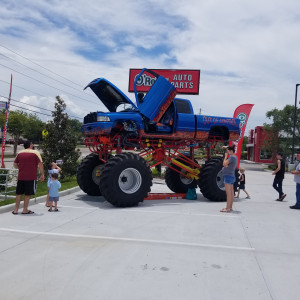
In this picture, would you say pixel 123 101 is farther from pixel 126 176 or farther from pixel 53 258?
pixel 53 258

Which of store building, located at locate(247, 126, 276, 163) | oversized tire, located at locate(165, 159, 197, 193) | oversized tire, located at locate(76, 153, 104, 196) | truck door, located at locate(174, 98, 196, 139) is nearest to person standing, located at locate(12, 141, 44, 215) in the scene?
oversized tire, located at locate(76, 153, 104, 196)

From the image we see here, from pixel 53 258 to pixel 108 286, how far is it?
1.18m

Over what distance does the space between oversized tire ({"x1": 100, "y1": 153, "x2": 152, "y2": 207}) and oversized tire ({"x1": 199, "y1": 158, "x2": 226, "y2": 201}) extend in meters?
1.96

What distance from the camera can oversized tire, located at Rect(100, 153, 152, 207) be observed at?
815cm

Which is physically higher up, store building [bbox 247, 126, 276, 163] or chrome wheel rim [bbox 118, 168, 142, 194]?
store building [bbox 247, 126, 276, 163]

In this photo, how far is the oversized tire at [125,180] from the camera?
815 centimetres

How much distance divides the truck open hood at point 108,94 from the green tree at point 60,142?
5.33 m

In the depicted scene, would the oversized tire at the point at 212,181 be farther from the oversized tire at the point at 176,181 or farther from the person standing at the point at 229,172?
the oversized tire at the point at 176,181

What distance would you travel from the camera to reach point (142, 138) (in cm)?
961

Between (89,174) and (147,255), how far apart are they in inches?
219

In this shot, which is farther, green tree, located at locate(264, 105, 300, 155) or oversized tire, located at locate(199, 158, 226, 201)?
green tree, located at locate(264, 105, 300, 155)

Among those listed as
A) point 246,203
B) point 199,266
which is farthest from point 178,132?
point 199,266

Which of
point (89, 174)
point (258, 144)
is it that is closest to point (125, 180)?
point (89, 174)

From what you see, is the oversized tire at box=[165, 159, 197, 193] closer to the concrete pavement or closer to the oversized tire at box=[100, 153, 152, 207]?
the oversized tire at box=[100, 153, 152, 207]
